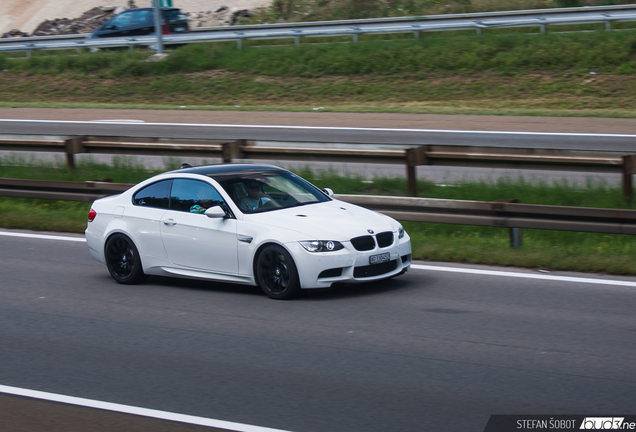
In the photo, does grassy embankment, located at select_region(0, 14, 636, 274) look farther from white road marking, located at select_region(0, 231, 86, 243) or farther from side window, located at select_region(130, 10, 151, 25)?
side window, located at select_region(130, 10, 151, 25)

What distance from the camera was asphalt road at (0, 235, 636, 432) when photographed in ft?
18.2

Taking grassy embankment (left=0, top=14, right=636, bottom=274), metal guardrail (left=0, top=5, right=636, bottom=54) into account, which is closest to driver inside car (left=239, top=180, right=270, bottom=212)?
grassy embankment (left=0, top=14, right=636, bottom=274)

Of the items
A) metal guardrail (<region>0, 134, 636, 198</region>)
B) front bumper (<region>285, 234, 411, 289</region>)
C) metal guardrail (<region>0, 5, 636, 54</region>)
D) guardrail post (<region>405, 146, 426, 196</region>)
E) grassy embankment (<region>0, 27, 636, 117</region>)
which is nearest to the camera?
front bumper (<region>285, 234, 411, 289</region>)

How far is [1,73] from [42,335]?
27.6 m

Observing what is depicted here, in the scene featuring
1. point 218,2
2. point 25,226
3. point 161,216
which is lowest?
point 25,226

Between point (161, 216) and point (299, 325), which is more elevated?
point (161, 216)

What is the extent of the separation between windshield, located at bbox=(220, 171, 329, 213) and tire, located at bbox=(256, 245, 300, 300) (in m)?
0.62

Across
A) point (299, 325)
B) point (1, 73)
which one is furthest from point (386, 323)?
point (1, 73)

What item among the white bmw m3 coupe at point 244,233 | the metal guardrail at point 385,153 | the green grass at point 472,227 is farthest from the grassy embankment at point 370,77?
the white bmw m3 coupe at point 244,233

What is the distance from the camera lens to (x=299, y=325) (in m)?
7.54

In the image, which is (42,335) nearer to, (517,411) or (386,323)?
(386,323)

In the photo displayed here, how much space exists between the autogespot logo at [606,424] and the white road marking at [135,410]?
1902 mm

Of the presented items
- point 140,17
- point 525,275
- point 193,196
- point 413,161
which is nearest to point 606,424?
point 525,275

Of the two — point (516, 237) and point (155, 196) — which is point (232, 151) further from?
point (516, 237)
